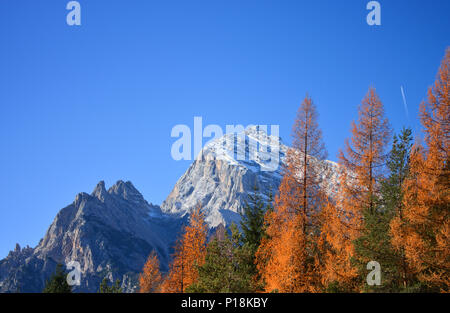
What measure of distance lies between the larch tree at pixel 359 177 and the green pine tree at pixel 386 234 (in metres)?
0.63

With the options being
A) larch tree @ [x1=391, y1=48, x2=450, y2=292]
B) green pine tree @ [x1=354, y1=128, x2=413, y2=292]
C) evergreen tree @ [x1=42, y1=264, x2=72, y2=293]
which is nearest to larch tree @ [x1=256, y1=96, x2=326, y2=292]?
green pine tree @ [x1=354, y1=128, x2=413, y2=292]

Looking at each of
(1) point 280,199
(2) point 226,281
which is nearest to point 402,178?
(1) point 280,199

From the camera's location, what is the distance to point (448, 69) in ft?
63.6

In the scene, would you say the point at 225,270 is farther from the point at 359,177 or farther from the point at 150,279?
the point at 150,279

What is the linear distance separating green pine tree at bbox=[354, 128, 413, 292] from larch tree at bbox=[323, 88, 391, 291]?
63cm

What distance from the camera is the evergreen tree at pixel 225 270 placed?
71.4 feet

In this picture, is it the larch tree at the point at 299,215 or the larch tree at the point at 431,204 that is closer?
the larch tree at the point at 431,204

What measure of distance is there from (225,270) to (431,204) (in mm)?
11275

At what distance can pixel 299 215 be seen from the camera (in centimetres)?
2234

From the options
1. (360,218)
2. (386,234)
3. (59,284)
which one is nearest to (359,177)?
(360,218)

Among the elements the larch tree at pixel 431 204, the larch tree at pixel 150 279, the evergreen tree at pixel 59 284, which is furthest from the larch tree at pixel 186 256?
the larch tree at pixel 431 204

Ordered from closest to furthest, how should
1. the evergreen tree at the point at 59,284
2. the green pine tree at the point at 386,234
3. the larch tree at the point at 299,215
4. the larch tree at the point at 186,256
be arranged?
the green pine tree at the point at 386,234, the larch tree at the point at 299,215, the larch tree at the point at 186,256, the evergreen tree at the point at 59,284

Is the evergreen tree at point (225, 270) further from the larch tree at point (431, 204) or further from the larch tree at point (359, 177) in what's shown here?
the larch tree at point (431, 204)

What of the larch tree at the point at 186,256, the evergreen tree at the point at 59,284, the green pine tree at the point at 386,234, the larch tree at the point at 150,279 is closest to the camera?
the green pine tree at the point at 386,234
